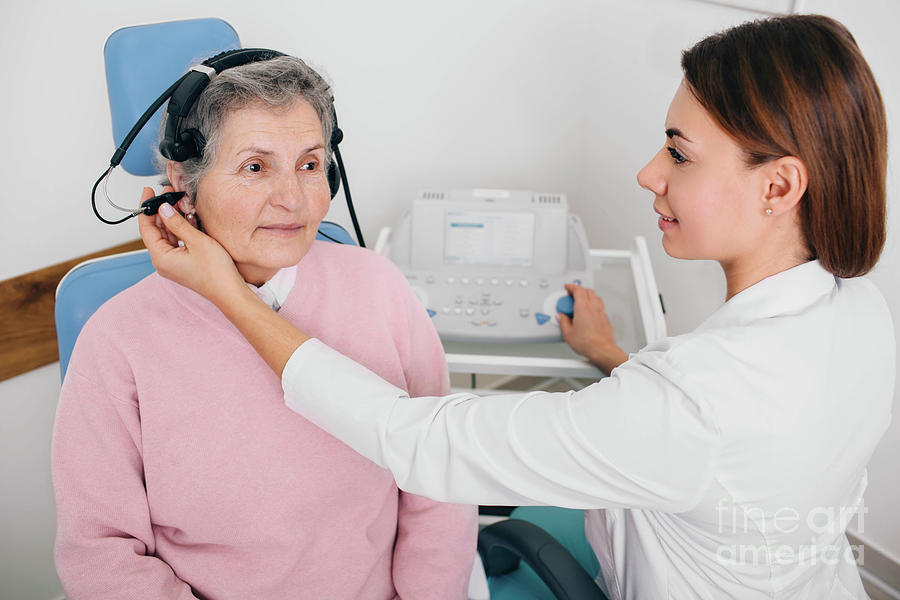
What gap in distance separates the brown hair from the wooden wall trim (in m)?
1.34

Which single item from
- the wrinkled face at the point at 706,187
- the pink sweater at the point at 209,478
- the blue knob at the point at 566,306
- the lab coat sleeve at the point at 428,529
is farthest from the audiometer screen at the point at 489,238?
the wrinkled face at the point at 706,187

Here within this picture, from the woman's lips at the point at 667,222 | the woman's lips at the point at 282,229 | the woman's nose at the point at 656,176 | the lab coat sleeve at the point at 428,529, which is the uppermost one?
the woman's nose at the point at 656,176

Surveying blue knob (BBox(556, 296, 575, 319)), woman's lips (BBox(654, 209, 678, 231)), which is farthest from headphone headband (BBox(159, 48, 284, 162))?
blue knob (BBox(556, 296, 575, 319))

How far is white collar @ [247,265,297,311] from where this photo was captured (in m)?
1.06

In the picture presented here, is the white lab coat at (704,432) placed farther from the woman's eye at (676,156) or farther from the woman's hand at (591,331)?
the woman's hand at (591,331)

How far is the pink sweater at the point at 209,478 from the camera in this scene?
3.00 ft

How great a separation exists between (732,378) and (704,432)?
7cm

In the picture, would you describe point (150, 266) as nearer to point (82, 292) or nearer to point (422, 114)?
point (82, 292)

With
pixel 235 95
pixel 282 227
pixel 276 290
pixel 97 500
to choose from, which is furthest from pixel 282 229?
pixel 97 500

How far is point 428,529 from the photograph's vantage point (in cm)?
109

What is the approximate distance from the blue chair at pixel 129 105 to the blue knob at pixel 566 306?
0.89 metres

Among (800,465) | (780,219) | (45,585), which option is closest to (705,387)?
(800,465)

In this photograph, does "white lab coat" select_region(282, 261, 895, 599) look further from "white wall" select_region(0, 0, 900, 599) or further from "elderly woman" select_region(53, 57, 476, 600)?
"white wall" select_region(0, 0, 900, 599)

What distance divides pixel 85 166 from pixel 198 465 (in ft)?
2.67
